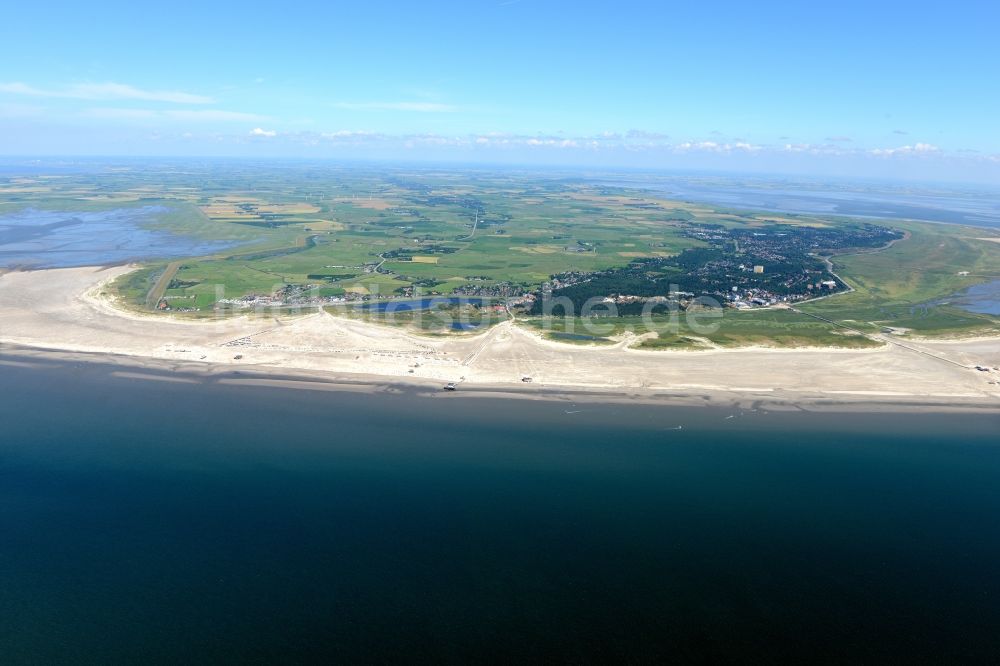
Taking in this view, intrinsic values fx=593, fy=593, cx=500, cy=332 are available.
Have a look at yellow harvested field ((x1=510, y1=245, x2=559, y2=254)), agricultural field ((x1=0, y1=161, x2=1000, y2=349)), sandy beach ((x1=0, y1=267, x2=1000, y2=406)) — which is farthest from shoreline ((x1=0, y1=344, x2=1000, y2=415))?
yellow harvested field ((x1=510, y1=245, x2=559, y2=254))

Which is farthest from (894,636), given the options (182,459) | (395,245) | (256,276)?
(395,245)

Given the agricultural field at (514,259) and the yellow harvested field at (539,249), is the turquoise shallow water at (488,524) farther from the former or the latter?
the yellow harvested field at (539,249)

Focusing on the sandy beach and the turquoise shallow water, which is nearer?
the turquoise shallow water

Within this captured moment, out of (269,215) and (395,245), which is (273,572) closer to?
(395,245)

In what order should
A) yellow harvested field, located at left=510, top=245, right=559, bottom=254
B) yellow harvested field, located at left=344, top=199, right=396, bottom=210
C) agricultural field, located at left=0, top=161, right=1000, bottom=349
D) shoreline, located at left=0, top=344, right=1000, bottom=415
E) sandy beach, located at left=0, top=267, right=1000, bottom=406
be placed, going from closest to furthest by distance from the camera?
shoreline, located at left=0, top=344, right=1000, bottom=415 < sandy beach, located at left=0, top=267, right=1000, bottom=406 < agricultural field, located at left=0, top=161, right=1000, bottom=349 < yellow harvested field, located at left=510, top=245, right=559, bottom=254 < yellow harvested field, located at left=344, top=199, right=396, bottom=210

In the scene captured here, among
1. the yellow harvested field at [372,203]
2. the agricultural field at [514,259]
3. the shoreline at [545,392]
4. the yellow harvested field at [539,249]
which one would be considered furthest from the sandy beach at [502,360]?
the yellow harvested field at [372,203]

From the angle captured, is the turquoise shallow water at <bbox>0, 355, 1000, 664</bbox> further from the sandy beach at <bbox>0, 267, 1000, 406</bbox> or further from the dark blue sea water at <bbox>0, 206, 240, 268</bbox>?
the dark blue sea water at <bbox>0, 206, 240, 268</bbox>

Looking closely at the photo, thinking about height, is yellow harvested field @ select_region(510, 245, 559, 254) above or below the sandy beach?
above
